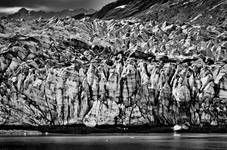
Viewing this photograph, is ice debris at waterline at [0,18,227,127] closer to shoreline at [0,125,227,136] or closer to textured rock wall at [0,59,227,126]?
textured rock wall at [0,59,227,126]

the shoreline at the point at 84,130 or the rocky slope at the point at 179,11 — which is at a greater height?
the rocky slope at the point at 179,11

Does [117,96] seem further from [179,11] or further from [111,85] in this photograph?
[179,11]

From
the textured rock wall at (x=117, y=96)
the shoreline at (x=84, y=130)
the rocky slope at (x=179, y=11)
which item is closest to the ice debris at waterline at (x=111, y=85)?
the textured rock wall at (x=117, y=96)

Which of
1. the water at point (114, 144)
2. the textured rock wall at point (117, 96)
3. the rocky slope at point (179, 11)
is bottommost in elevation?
the water at point (114, 144)

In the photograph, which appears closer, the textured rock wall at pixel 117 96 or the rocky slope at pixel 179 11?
the textured rock wall at pixel 117 96

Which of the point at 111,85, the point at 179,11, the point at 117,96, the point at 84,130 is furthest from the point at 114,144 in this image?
the point at 179,11

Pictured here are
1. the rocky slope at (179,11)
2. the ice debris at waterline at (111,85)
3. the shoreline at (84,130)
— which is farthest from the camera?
the rocky slope at (179,11)

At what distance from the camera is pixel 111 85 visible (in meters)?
70.4

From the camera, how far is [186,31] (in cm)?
8988

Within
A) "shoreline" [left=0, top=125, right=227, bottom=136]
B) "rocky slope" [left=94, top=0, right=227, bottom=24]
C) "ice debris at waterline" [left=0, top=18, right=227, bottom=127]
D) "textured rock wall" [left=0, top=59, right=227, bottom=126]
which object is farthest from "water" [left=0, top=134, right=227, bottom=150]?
"rocky slope" [left=94, top=0, right=227, bottom=24]

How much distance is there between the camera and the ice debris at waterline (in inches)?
2635

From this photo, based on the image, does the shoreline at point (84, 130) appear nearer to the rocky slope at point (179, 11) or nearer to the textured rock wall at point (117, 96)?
the textured rock wall at point (117, 96)

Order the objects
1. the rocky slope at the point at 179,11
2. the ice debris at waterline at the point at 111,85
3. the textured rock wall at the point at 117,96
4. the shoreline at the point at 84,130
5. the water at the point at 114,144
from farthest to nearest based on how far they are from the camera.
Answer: the rocky slope at the point at 179,11 → the ice debris at waterline at the point at 111,85 → the textured rock wall at the point at 117,96 → the shoreline at the point at 84,130 → the water at the point at 114,144

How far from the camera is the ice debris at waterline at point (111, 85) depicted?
66.9 meters
